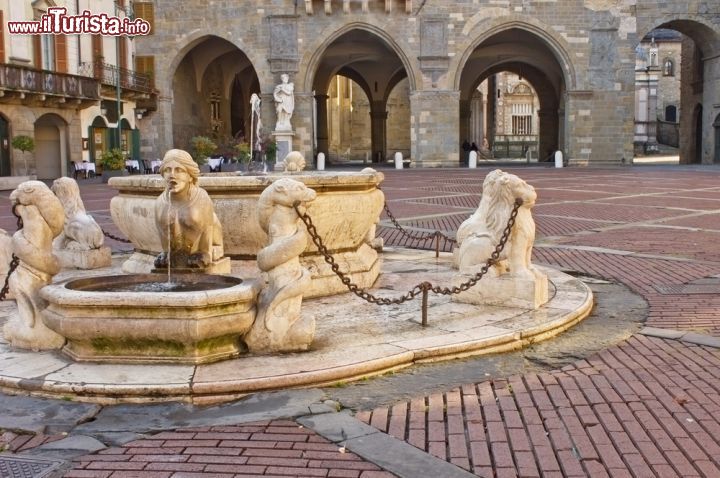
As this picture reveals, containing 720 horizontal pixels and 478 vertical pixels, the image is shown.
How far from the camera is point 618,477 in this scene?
3.31 m

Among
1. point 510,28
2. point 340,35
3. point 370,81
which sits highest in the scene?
point 510,28

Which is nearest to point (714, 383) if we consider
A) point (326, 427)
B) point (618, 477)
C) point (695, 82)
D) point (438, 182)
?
point (618, 477)

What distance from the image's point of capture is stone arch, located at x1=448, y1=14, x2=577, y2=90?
3206cm

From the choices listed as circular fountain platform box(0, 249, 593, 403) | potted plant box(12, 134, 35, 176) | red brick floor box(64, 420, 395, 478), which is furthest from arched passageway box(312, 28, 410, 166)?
red brick floor box(64, 420, 395, 478)

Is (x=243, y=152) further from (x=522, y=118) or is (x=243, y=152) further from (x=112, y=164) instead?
(x=522, y=118)

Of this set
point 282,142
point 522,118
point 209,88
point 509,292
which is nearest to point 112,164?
point 282,142

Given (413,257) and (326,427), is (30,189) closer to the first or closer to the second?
(326,427)

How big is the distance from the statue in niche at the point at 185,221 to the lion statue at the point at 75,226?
291cm

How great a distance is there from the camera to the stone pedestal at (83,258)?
8516mm

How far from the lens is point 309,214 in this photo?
6828 millimetres

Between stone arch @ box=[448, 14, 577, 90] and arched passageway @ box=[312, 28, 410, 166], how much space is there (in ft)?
12.1

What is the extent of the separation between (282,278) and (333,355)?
619 millimetres

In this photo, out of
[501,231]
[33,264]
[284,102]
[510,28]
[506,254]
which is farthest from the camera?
[510,28]

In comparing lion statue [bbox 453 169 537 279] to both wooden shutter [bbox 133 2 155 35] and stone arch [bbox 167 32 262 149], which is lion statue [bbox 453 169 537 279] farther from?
wooden shutter [bbox 133 2 155 35]
